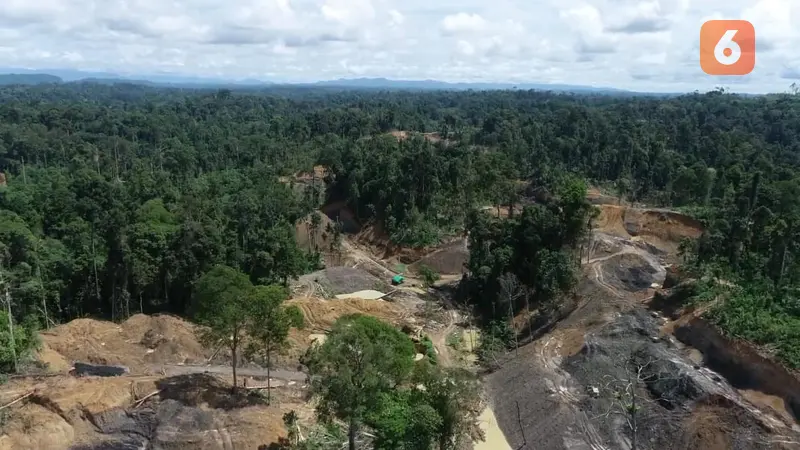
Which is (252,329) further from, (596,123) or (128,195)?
(596,123)

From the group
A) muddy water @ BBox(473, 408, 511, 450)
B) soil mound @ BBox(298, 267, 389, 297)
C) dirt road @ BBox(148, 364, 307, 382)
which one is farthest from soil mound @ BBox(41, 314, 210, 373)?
muddy water @ BBox(473, 408, 511, 450)

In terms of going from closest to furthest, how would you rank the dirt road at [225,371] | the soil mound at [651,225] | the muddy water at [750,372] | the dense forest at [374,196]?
the muddy water at [750,372] → the dirt road at [225,371] → the dense forest at [374,196] → the soil mound at [651,225]

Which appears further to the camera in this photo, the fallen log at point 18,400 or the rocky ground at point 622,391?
the rocky ground at point 622,391

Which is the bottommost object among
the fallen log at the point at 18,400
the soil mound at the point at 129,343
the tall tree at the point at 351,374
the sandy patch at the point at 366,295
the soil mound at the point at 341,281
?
the sandy patch at the point at 366,295

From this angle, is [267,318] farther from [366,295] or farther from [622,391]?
[366,295]

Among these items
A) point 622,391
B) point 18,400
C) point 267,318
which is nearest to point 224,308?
point 267,318

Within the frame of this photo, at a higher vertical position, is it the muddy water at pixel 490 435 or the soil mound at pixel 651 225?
the soil mound at pixel 651 225

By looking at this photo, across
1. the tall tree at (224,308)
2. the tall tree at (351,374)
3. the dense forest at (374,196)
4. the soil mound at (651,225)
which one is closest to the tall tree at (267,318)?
the tall tree at (224,308)

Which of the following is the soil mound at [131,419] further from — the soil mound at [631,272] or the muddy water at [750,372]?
the soil mound at [631,272]

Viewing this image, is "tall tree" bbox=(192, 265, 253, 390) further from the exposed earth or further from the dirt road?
the dirt road
